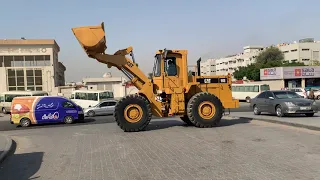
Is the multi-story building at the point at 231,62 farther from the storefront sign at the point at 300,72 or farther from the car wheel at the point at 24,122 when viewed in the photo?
the car wheel at the point at 24,122

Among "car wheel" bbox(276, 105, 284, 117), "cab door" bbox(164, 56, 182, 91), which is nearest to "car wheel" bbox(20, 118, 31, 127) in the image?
"cab door" bbox(164, 56, 182, 91)

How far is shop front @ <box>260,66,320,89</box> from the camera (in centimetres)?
5412

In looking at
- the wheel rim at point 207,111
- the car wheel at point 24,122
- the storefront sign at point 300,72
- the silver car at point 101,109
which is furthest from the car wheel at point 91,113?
the storefront sign at point 300,72

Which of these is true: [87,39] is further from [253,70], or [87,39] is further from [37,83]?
[253,70]

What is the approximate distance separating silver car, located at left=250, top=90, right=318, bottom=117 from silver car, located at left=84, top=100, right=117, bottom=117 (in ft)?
43.2

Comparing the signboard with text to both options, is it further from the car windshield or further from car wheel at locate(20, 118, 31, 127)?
car wheel at locate(20, 118, 31, 127)

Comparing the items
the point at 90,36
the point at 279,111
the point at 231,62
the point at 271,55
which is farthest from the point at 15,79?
the point at 231,62

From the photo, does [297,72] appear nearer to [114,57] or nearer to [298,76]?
[298,76]

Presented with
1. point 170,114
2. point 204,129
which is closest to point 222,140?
point 204,129

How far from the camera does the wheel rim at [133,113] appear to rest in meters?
14.0

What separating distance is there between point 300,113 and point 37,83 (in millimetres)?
50244

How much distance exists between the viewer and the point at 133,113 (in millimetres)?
14086

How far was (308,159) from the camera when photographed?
7691 millimetres

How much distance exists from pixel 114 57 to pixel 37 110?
8.82 m
